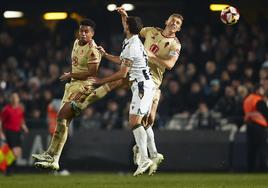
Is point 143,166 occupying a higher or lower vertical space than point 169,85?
lower

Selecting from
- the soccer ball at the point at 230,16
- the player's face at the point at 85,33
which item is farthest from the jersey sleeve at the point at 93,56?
the soccer ball at the point at 230,16

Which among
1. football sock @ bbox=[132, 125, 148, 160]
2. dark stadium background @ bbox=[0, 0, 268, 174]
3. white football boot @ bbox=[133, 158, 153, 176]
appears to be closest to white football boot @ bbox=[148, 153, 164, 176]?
white football boot @ bbox=[133, 158, 153, 176]

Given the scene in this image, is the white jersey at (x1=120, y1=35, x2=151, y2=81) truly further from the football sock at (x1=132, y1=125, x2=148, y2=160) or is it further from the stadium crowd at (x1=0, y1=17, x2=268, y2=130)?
the stadium crowd at (x1=0, y1=17, x2=268, y2=130)

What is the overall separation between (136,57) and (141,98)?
76 centimetres

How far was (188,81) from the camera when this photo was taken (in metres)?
29.1

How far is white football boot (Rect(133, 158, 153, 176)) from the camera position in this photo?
18578 millimetres

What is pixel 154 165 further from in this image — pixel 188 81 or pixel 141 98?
pixel 188 81

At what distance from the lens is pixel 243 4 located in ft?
105

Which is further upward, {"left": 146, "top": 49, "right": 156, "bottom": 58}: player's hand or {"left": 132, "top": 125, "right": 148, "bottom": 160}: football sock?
{"left": 146, "top": 49, "right": 156, "bottom": 58}: player's hand

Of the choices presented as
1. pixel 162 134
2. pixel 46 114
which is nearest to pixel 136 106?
pixel 162 134

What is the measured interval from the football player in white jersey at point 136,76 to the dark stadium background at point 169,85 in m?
7.88

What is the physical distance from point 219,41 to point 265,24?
4.79 feet

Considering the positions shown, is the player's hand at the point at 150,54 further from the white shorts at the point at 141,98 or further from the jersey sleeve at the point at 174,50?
the white shorts at the point at 141,98

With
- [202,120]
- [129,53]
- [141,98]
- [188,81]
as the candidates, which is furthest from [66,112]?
[188,81]
